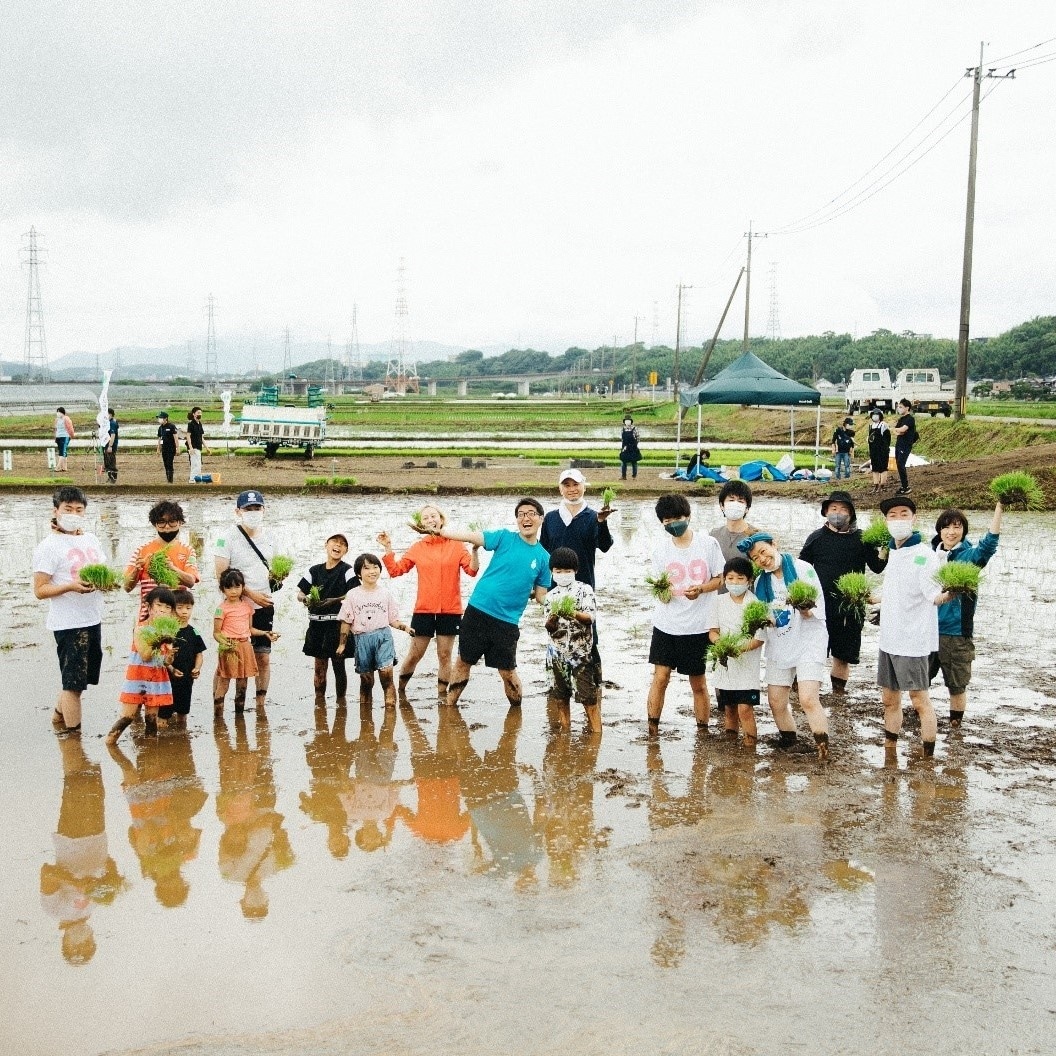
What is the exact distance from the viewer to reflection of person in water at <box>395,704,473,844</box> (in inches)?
257

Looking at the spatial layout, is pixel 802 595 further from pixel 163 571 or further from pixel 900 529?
pixel 163 571

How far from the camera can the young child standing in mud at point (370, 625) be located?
9094mm

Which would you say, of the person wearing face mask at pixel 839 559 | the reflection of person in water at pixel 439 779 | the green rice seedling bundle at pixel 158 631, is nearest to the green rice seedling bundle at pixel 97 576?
the green rice seedling bundle at pixel 158 631

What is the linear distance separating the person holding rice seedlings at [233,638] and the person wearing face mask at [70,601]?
911 millimetres

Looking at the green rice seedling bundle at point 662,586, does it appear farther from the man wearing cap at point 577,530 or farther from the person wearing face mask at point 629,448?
the person wearing face mask at point 629,448

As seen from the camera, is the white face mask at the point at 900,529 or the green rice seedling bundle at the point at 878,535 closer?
the white face mask at the point at 900,529

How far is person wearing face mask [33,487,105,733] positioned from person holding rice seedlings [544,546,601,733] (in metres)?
3.29

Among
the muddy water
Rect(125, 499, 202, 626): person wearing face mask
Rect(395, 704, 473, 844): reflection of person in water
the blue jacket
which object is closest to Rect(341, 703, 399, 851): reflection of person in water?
the muddy water

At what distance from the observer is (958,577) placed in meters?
7.69

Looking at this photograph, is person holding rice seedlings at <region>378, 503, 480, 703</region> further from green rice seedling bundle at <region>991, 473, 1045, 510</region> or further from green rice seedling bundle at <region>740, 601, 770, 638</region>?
green rice seedling bundle at <region>991, 473, 1045, 510</region>

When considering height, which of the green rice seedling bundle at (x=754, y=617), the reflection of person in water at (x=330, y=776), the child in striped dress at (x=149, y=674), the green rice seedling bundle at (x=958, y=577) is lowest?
the reflection of person in water at (x=330, y=776)

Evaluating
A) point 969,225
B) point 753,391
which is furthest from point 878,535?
point 969,225

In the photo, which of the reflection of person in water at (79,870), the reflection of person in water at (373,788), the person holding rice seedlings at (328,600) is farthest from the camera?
the person holding rice seedlings at (328,600)

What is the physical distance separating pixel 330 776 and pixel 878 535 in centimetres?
440
